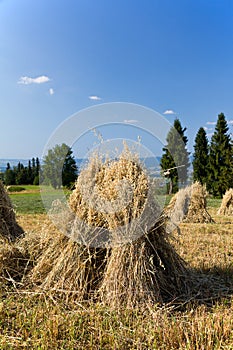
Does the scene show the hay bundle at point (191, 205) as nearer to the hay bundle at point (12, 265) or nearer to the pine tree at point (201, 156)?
the hay bundle at point (12, 265)

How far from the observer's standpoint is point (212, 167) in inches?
1881

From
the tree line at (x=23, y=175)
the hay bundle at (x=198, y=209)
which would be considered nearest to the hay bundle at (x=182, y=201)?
the hay bundle at (x=198, y=209)

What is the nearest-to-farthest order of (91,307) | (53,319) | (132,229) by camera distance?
(53,319) < (91,307) < (132,229)

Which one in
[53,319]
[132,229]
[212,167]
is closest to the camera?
[53,319]

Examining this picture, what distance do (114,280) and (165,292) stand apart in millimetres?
673

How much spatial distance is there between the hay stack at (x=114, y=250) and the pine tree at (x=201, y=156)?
4584 centimetres

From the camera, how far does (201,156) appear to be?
49.5 meters

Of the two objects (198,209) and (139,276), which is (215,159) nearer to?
(198,209)

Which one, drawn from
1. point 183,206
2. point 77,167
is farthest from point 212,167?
point 77,167

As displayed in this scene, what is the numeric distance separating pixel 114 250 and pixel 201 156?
47106mm

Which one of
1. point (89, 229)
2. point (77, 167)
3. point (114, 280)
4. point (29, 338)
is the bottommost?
point (29, 338)

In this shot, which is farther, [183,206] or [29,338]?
[183,206]

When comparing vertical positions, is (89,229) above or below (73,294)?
above

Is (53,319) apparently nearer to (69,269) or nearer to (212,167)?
(69,269)
